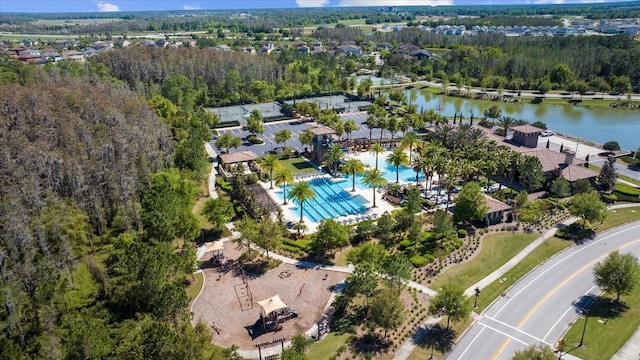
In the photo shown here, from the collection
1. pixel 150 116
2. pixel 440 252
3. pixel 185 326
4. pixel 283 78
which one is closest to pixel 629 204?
pixel 440 252

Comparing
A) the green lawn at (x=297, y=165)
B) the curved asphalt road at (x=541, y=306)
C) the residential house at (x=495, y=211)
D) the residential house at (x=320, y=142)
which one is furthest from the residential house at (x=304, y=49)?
the curved asphalt road at (x=541, y=306)

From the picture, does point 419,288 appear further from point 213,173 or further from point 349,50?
point 349,50

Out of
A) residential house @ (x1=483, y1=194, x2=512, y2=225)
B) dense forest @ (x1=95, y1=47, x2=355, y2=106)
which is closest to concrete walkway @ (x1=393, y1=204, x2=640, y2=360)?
residential house @ (x1=483, y1=194, x2=512, y2=225)

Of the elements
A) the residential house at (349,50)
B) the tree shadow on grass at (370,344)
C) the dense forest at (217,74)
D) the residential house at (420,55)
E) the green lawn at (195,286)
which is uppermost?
the residential house at (349,50)

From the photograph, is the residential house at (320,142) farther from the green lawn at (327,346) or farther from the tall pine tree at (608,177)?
the green lawn at (327,346)

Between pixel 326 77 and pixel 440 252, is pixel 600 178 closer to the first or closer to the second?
pixel 440 252
